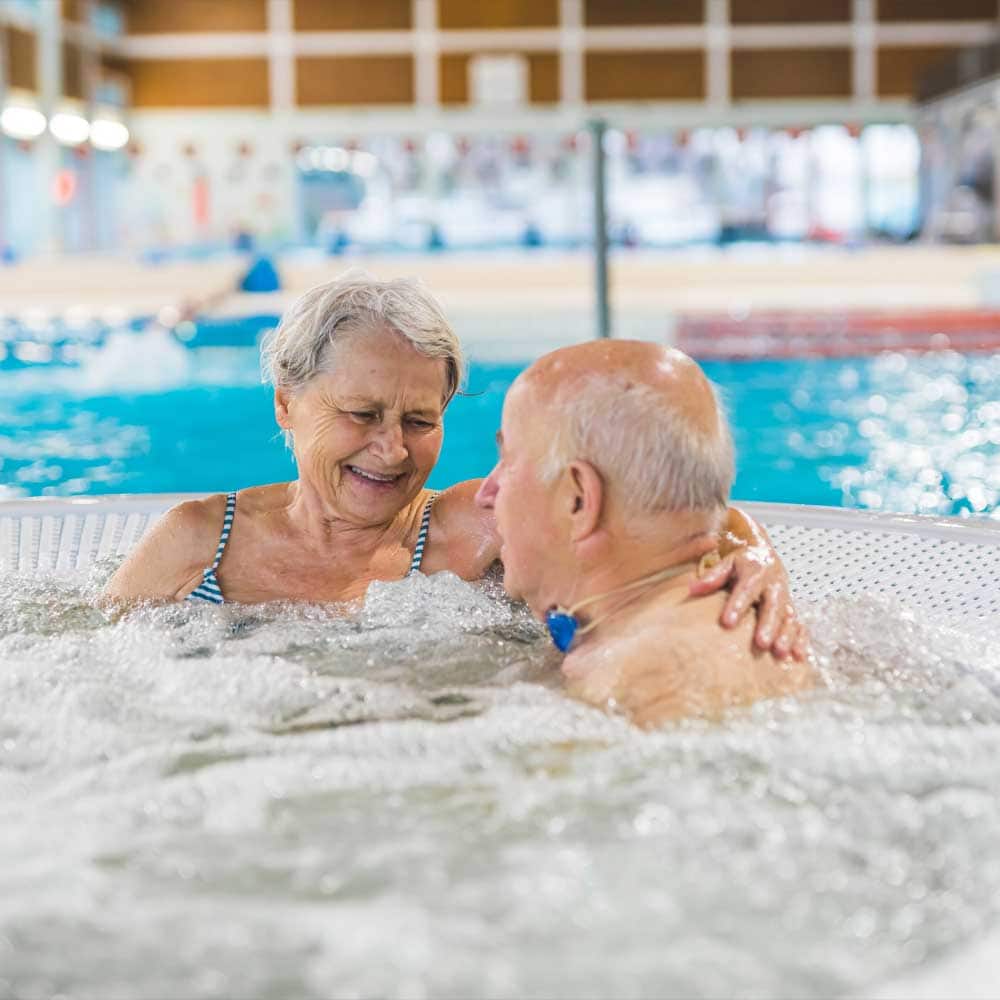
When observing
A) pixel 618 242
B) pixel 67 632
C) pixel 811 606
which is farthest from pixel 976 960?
pixel 618 242

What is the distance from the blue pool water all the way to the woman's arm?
105 inches

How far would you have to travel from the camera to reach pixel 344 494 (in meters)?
→ 2.36

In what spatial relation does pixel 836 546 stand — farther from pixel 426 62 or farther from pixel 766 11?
pixel 766 11

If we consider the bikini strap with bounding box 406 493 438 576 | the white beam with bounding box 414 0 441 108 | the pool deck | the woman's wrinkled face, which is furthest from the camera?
the white beam with bounding box 414 0 441 108

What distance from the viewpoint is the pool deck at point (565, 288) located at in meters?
8.63

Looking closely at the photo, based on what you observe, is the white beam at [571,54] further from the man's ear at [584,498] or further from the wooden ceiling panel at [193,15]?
the man's ear at [584,498]

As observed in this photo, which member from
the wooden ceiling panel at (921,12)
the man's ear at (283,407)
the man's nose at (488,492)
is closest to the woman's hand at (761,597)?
the man's nose at (488,492)

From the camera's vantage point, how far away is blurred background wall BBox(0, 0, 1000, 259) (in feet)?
63.4

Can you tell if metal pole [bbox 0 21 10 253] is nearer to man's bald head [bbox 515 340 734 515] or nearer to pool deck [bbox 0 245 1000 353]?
pool deck [bbox 0 245 1000 353]

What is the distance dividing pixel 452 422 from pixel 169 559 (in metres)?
3.78

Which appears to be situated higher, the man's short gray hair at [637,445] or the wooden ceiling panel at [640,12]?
the wooden ceiling panel at [640,12]

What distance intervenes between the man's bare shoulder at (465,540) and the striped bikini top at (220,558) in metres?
0.02

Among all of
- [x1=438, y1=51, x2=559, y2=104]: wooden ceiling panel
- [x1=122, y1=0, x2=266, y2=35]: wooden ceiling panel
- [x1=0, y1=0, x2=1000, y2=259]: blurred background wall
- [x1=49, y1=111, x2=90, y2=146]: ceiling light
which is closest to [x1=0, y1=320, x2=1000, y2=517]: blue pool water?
[x1=49, y1=111, x2=90, y2=146]: ceiling light

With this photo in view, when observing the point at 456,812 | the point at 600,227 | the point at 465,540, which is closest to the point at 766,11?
the point at 600,227
